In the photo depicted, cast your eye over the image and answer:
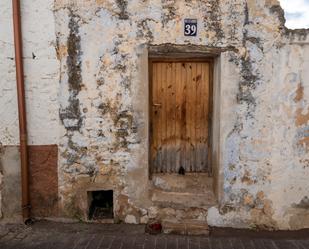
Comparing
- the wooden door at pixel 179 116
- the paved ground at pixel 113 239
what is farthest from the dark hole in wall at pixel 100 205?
the wooden door at pixel 179 116

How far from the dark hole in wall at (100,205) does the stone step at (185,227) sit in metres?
0.82

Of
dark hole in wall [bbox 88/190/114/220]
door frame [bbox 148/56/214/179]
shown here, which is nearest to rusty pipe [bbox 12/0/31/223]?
dark hole in wall [bbox 88/190/114/220]

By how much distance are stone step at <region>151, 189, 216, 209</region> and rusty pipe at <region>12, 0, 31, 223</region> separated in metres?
1.75

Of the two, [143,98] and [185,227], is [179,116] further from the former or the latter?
[185,227]

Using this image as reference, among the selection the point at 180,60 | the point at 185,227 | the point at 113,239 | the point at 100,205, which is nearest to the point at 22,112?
the point at 100,205

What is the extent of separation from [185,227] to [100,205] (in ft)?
4.39

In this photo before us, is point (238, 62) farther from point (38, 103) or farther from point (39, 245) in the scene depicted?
point (39, 245)

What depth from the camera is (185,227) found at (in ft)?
15.4

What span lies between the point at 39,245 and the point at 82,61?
7.90 ft

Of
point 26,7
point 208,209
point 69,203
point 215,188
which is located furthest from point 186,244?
point 26,7

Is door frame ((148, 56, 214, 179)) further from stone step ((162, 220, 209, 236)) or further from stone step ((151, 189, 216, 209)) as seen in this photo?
stone step ((162, 220, 209, 236))

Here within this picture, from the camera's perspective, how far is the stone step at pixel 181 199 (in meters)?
4.84

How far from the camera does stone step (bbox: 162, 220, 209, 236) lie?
4.64 metres

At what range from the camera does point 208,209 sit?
4.80m
